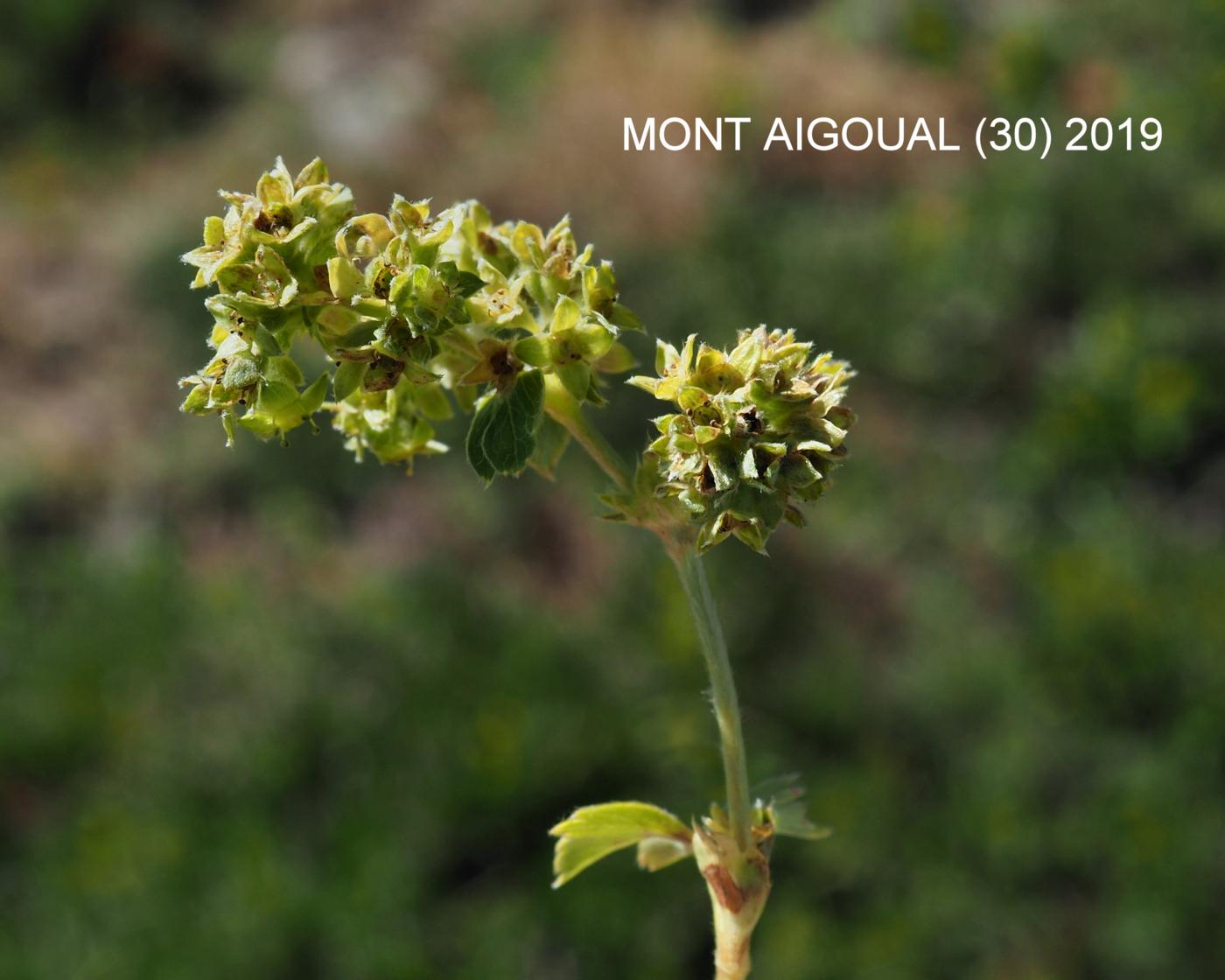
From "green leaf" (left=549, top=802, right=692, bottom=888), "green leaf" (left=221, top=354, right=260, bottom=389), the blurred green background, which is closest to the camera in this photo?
"green leaf" (left=221, top=354, right=260, bottom=389)

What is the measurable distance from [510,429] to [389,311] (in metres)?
0.21

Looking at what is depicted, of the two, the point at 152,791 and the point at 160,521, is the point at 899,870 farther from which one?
the point at 160,521

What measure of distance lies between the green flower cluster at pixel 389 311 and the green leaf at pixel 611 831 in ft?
1.48

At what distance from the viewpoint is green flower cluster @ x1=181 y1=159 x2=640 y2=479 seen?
140 centimetres

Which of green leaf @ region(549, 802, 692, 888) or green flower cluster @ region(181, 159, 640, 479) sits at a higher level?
green flower cluster @ region(181, 159, 640, 479)

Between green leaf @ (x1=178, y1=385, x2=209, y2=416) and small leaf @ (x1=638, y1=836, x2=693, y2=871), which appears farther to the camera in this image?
small leaf @ (x1=638, y1=836, x2=693, y2=871)

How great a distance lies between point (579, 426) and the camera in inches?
60.0

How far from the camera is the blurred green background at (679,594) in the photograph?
583 cm

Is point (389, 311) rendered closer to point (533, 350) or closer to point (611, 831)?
point (533, 350)

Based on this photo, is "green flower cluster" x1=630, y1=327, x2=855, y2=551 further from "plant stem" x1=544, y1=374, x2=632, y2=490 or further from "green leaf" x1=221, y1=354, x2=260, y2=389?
"green leaf" x1=221, y1=354, x2=260, y2=389

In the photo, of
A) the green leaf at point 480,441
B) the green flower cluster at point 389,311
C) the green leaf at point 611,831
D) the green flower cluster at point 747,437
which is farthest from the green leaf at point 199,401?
the green leaf at point 611,831

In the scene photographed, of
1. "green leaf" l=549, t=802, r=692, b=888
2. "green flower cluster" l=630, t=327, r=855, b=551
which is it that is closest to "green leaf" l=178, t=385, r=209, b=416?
"green flower cluster" l=630, t=327, r=855, b=551

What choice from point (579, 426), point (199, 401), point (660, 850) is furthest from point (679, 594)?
point (199, 401)

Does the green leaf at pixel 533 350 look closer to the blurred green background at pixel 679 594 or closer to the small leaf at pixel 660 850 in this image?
the small leaf at pixel 660 850
